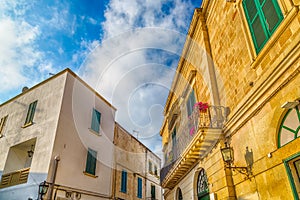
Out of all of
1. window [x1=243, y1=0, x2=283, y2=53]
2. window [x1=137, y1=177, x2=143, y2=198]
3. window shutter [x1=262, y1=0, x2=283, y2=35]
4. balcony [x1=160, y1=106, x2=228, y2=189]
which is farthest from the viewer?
window [x1=137, y1=177, x2=143, y2=198]

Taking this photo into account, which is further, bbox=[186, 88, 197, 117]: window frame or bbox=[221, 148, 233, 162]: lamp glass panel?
bbox=[186, 88, 197, 117]: window frame

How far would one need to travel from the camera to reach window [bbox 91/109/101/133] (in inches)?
558

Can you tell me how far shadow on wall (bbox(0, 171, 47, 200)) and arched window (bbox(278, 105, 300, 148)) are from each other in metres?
9.75

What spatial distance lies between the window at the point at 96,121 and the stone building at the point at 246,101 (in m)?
7.26

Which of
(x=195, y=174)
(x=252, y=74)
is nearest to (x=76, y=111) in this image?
(x=195, y=174)

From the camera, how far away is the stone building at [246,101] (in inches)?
144

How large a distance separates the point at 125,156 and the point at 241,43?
14292mm

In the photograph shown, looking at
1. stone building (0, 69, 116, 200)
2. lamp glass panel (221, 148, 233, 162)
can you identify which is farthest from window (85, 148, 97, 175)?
lamp glass panel (221, 148, 233, 162)

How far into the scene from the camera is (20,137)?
40.8 ft

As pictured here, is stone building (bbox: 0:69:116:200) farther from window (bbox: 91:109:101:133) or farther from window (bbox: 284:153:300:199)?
window (bbox: 284:153:300:199)

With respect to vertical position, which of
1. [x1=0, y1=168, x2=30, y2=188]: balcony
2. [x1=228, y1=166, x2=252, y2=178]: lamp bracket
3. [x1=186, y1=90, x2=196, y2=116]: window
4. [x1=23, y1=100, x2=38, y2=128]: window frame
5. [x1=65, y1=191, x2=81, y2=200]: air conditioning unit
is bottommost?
[x1=228, y1=166, x2=252, y2=178]: lamp bracket

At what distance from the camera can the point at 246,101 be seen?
482 cm

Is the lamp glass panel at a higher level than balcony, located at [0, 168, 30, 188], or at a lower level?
lower

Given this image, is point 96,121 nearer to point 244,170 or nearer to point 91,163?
point 91,163
